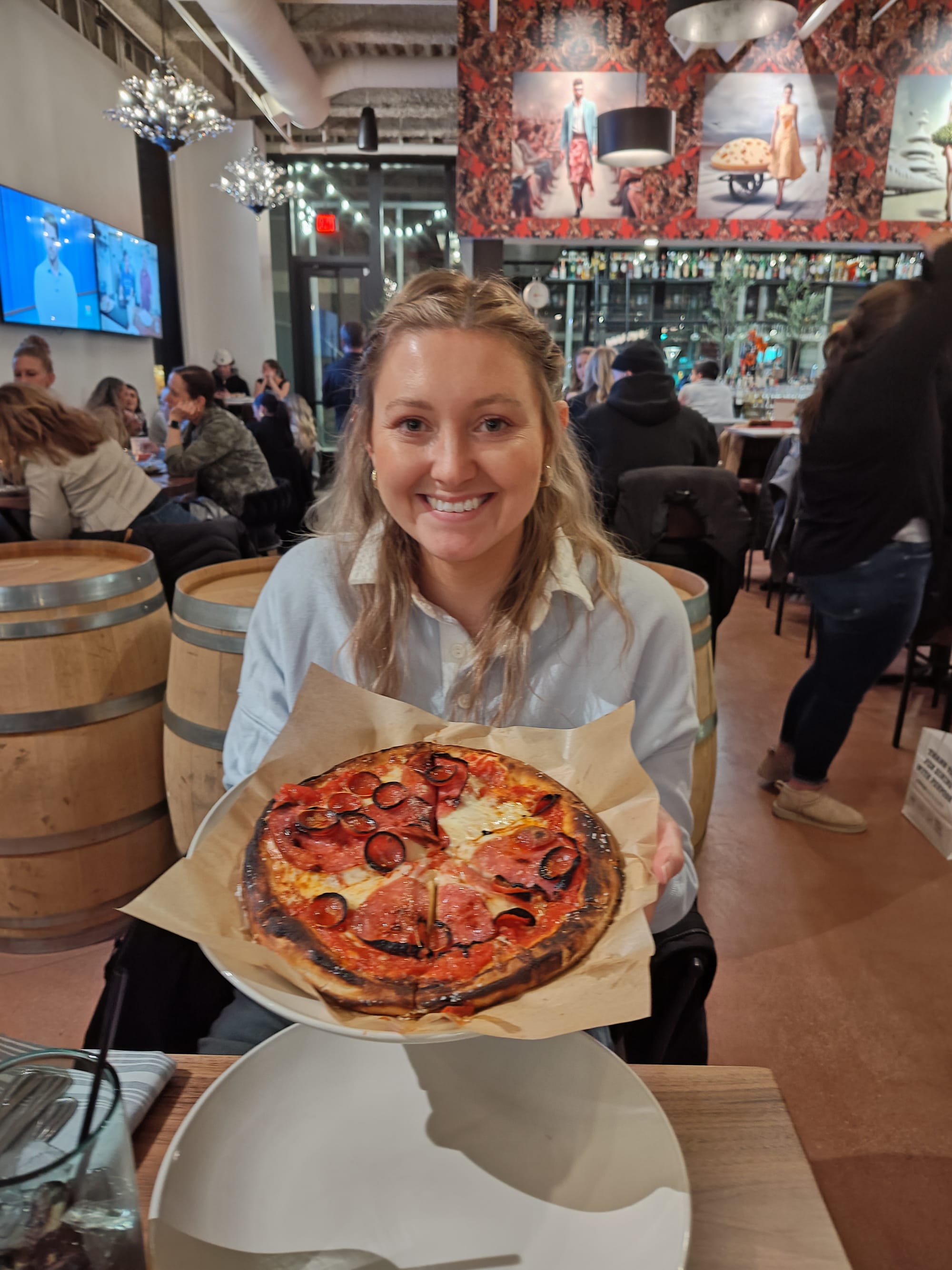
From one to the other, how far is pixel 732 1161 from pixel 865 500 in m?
2.50

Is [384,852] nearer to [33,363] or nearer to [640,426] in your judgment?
[640,426]

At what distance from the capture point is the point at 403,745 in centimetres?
110

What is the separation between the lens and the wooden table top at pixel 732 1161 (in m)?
0.70

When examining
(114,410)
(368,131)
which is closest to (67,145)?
(368,131)

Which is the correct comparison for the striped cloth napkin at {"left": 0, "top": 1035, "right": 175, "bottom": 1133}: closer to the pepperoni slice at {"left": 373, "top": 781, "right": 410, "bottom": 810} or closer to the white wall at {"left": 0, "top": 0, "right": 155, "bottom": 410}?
the pepperoni slice at {"left": 373, "top": 781, "right": 410, "bottom": 810}

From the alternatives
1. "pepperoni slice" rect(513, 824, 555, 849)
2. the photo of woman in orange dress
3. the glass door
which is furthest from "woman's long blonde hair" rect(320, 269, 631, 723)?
the glass door

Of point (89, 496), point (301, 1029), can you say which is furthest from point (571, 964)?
point (89, 496)

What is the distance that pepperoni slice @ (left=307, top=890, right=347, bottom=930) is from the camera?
33.5 inches

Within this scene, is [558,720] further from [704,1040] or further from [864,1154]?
[864,1154]

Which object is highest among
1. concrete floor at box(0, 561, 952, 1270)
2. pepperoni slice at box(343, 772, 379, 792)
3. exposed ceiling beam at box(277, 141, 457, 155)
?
exposed ceiling beam at box(277, 141, 457, 155)

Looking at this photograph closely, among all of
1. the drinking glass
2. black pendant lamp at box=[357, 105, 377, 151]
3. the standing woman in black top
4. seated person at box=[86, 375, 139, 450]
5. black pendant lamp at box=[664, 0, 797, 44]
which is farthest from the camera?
black pendant lamp at box=[357, 105, 377, 151]

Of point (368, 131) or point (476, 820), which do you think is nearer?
point (476, 820)

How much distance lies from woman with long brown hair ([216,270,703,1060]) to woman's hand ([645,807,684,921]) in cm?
29

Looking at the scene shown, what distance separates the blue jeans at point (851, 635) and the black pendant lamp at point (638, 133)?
4.48m
